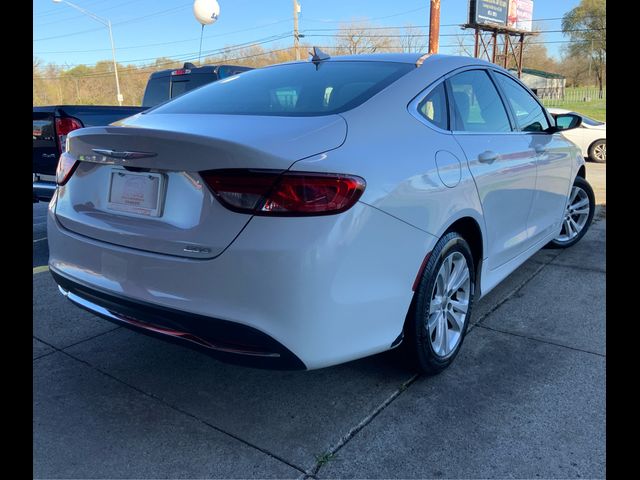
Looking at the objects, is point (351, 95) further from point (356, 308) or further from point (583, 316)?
point (583, 316)

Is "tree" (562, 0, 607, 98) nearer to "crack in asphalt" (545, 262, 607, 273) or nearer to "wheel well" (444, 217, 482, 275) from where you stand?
"crack in asphalt" (545, 262, 607, 273)

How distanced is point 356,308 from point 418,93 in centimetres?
117

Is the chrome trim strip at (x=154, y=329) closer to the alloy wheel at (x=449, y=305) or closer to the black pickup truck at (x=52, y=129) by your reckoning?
the alloy wheel at (x=449, y=305)

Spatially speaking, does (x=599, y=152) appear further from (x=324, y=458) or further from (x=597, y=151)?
(x=324, y=458)


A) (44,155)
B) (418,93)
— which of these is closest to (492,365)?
(418,93)

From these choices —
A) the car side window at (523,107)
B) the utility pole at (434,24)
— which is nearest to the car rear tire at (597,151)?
the utility pole at (434,24)

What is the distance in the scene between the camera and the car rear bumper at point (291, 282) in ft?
6.30

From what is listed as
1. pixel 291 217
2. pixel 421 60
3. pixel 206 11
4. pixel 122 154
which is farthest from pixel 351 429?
pixel 206 11

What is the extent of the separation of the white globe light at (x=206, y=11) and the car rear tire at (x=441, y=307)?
1279 cm

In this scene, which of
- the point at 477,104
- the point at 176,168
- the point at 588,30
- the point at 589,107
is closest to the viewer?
the point at 176,168

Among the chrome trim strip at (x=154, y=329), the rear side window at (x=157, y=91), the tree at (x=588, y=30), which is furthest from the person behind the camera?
the tree at (x=588, y=30)

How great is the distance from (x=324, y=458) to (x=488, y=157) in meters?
1.76

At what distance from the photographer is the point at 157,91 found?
8906 millimetres
